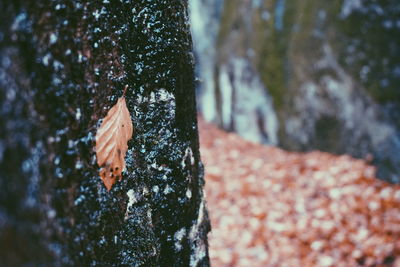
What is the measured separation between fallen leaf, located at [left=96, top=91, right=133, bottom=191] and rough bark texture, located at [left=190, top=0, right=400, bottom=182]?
3.80 metres

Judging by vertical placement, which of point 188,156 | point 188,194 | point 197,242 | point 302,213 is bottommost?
point 302,213

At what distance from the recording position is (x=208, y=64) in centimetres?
689

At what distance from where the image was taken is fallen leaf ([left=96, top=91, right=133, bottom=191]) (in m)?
0.75

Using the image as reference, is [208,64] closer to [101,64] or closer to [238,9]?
[238,9]

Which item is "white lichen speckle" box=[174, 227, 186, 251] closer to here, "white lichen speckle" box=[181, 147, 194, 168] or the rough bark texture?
"white lichen speckle" box=[181, 147, 194, 168]

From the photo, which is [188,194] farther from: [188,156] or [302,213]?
[302,213]

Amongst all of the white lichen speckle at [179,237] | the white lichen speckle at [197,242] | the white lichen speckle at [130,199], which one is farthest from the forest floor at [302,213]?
the white lichen speckle at [130,199]

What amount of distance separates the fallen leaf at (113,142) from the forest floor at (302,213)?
9.71 feet

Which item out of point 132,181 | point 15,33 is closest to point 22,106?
point 15,33

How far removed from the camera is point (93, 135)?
73cm

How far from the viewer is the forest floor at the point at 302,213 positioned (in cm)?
330

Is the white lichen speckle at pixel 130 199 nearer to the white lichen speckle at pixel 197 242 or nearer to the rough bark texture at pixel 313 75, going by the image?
the white lichen speckle at pixel 197 242

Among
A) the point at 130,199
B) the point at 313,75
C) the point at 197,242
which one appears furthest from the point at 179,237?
the point at 313,75

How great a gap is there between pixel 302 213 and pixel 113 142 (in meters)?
3.53
